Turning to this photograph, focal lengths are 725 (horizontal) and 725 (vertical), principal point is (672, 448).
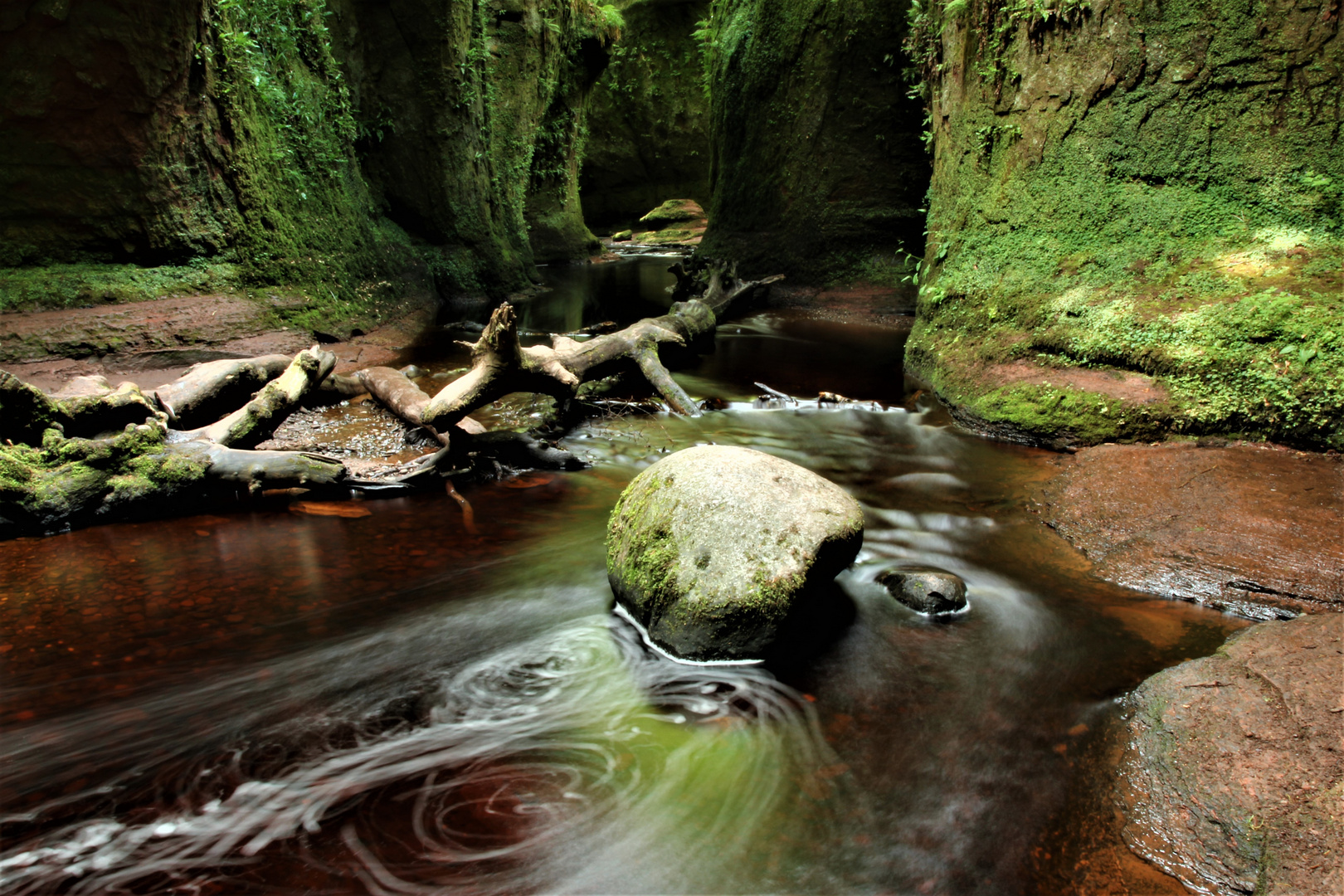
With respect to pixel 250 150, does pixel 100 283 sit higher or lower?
lower

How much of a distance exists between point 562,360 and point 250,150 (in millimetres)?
4900

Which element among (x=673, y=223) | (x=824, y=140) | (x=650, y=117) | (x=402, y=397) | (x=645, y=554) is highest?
(x=650, y=117)

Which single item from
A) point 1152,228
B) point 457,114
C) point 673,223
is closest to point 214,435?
point 1152,228

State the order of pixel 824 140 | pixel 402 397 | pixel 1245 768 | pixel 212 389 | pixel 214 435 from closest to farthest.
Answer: pixel 1245 768 < pixel 214 435 < pixel 212 389 < pixel 402 397 < pixel 824 140

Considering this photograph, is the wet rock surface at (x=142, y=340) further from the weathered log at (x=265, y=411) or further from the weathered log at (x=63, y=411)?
the weathered log at (x=63, y=411)

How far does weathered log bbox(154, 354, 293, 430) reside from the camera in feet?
17.8

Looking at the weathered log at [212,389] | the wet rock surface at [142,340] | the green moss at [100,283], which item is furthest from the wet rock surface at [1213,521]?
the green moss at [100,283]

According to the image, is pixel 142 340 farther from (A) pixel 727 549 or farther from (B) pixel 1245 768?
(B) pixel 1245 768

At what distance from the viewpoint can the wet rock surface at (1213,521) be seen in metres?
3.69

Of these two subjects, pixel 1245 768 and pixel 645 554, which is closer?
pixel 1245 768

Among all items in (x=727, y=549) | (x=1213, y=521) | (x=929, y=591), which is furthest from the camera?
(x=1213, y=521)

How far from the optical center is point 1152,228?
21.7 ft

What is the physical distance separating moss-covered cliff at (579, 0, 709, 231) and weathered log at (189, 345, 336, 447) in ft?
90.1

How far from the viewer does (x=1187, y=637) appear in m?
3.39
